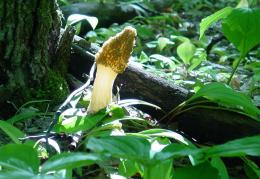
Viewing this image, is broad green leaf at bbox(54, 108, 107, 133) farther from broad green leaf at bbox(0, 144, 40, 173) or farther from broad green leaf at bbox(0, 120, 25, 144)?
broad green leaf at bbox(0, 144, 40, 173)

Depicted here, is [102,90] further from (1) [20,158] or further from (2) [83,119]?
(1) [20,158]

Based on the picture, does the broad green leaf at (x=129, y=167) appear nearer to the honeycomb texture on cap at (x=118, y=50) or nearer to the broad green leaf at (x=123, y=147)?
the broad green leaf at (x=123, y=147)

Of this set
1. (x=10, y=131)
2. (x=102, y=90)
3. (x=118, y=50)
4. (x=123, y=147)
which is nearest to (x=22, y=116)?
(x=10, y=131)

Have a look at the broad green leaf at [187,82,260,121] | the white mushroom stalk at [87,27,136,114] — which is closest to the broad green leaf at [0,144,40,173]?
the white mushroom stalk at [87,27,136,114]

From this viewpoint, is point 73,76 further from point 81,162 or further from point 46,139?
point 81,162

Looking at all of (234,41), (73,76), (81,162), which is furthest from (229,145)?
(73,76)
